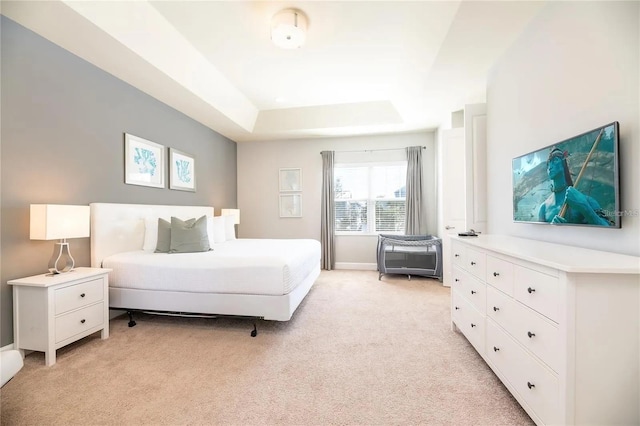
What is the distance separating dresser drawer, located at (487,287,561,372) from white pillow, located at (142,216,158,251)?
331 cm

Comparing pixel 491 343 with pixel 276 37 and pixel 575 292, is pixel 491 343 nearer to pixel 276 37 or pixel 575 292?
pixel 575 292

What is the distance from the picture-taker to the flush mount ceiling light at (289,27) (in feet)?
7.54

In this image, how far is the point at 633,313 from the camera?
1035 millimetres

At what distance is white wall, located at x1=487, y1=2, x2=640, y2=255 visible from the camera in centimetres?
131

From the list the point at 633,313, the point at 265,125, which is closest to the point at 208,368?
the point at 633,313

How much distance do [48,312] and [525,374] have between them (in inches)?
119

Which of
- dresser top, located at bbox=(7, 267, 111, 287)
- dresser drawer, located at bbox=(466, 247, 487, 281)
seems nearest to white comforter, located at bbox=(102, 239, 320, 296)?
dresser top, located at bbox=(7, 267, 111, 287)

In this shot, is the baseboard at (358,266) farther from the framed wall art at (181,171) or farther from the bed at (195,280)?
the framed wall art at (181,171)

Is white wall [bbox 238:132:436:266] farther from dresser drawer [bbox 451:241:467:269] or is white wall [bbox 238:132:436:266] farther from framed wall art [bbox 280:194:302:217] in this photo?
dresser drawer [bbox 451:241:467:269]

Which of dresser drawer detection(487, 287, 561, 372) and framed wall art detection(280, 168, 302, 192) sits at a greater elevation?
framed wall art detection(280, 168, 302, 192)

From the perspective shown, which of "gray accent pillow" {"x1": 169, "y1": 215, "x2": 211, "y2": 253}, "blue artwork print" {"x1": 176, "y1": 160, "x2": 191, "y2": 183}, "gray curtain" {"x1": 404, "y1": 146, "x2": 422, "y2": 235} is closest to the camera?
"gray accent pillow" {"x1": 169, "y1": 215, "x2": 211, "y2": 253}

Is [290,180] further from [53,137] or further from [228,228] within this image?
[53,137]

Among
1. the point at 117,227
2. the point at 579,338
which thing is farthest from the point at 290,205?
the point at 579,338

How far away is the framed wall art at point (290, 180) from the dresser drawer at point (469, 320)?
143 inches
